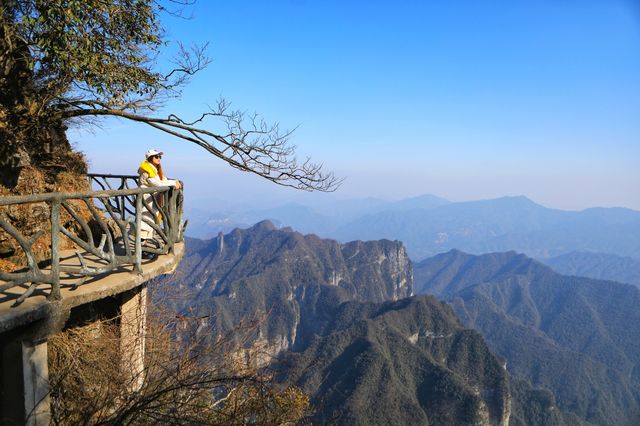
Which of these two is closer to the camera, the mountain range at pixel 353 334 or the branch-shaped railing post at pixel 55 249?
the branch-shaped railing post at pixel 55 249

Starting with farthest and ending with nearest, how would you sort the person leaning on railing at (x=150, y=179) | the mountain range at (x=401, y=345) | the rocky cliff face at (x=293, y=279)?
the rocky cliff face at (x=293, y=279) < the mountain range at (x=401, y=345) < the person leaning on railing at (x=150, y=179)

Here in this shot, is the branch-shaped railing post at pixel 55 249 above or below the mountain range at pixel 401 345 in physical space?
above

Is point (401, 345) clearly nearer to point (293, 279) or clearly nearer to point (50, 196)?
point (293, 279)

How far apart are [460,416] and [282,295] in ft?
289

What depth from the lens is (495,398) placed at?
83500mm

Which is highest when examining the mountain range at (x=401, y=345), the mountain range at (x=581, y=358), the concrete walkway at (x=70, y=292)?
the concrete walkway at (x=70, y=292)

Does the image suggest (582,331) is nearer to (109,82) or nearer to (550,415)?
(550,415)

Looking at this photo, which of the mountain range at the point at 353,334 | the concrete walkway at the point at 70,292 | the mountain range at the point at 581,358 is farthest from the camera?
the mountain range at the point at 581,358

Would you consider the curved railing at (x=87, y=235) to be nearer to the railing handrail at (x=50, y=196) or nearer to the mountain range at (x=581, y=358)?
the railing handrail at (x=50, y=196)

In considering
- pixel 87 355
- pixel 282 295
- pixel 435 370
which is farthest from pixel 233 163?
pixel 282 295

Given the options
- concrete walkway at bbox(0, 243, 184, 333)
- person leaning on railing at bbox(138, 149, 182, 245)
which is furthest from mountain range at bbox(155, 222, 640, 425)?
concrete walkway at bbox(0, 243, 184, 333)

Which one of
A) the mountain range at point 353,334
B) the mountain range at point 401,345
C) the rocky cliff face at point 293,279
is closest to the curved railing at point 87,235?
the mountain range at point 353,334

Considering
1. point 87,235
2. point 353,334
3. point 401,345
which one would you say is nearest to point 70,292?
point 87,235

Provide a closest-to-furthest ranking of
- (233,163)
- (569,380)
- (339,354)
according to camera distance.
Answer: (233,163) < (339,354) < (569,380)
